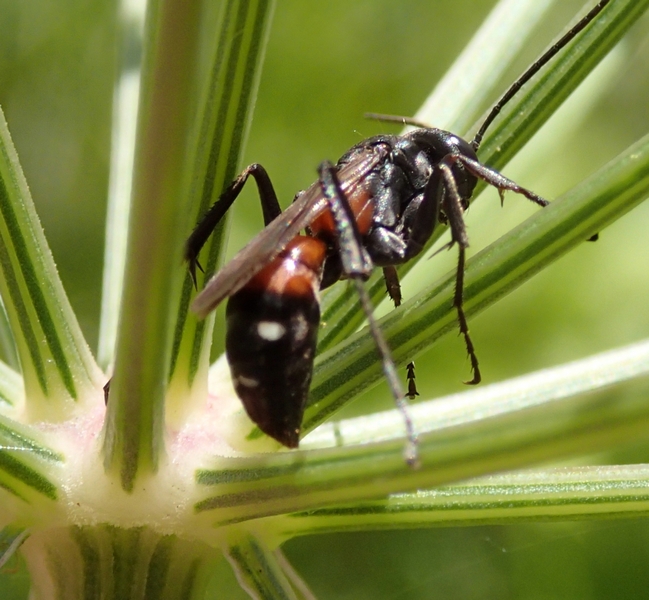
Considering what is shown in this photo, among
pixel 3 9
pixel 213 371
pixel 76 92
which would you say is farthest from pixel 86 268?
pixel 213 371

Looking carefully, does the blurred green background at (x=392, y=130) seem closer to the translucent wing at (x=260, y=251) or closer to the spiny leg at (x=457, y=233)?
the spiny leg at (x=457, y=233)

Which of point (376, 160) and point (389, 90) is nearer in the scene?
point (376, 160)

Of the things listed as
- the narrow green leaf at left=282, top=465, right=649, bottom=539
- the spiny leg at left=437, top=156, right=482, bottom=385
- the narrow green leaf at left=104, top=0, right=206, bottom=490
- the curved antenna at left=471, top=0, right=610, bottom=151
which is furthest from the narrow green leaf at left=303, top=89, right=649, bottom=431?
the curved antenna at left=471, top=0, right=610, bottom=151

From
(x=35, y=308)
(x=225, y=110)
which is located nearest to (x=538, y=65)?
(x=225, y=110)

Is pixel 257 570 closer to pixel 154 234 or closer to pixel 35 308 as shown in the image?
pixel 35 308

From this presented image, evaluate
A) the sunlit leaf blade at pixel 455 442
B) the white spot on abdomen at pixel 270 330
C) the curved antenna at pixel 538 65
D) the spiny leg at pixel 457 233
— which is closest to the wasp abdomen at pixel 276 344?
the white spot on abdomen at pixel 270 330

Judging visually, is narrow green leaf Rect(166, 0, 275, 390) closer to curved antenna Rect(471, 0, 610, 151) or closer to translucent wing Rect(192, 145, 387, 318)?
translucent wing Rect(192, 145, 387, 318)

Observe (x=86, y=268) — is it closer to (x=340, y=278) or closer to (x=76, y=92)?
(x=76, y=92)
